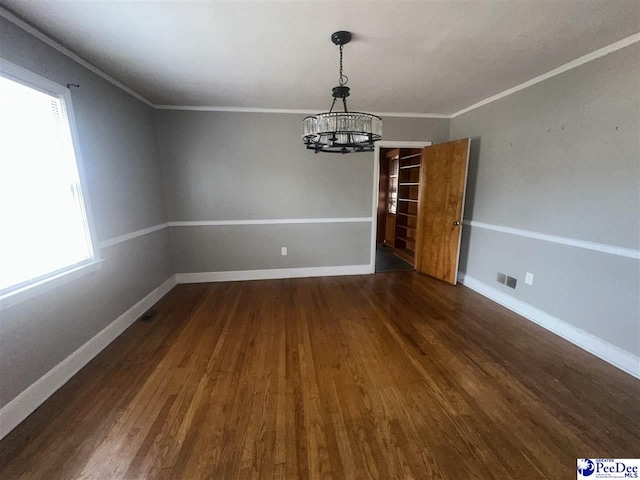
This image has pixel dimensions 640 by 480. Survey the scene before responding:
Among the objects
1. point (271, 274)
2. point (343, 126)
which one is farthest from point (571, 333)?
point (271, 274)

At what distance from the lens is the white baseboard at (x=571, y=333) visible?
1.89 metres

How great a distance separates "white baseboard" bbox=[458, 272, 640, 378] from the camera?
6.21 feet

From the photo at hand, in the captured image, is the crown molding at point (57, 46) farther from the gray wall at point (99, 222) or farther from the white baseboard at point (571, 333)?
the white baseboard at point (571, 333)

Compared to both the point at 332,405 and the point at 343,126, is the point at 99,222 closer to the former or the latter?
the point at 343,126

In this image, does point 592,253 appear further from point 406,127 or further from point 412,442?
point 406,127

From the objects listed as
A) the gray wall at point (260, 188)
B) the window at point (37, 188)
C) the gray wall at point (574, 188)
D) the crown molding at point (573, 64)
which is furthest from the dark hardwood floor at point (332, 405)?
the crown molding at point (573, 64)

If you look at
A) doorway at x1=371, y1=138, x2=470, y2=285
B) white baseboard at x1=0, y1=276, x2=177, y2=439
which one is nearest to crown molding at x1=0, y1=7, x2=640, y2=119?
doorway at x1=371, y1=138, x2=470, y2=285

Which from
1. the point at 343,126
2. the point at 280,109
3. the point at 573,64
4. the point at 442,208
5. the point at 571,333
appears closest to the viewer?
the point at 343,126

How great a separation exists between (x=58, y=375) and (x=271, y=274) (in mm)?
2352

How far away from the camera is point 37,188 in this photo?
1.72 meters

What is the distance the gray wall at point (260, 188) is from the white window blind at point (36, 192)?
1427mm

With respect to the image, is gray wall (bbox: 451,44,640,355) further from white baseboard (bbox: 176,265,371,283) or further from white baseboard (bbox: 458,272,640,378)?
white baseboard (bbox: 176,265,371,283)

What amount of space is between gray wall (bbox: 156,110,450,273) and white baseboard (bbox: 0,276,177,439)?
48.7 inches

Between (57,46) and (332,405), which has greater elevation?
(57,46)
